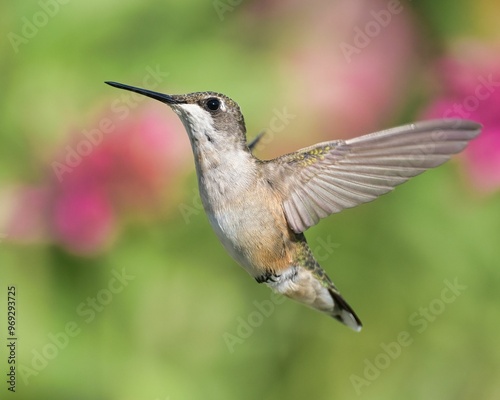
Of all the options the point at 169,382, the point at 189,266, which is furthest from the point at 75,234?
the point at 169,382

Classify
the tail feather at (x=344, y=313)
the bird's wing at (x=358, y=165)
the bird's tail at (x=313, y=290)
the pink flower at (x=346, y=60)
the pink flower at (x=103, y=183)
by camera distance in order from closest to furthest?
the bird's wing at (x=358, y=165)
the bird's tail at (x=313, y=290)
the tail feather at (x=344, y=313)
the pink flower at (x=103, y=183)
the pink flower at (x=346, y=60)

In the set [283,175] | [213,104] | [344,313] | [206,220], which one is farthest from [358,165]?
[206,220]

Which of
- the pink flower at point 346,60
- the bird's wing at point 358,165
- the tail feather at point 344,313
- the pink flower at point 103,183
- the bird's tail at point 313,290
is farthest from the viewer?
the pink flower at point 346,60

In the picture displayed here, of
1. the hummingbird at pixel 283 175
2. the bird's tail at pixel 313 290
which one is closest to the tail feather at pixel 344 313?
the bird's tail at pixel 313 290

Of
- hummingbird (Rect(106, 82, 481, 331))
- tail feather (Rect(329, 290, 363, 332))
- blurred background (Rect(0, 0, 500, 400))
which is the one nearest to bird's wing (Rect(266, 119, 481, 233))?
hummingbird (Rect(106, 82, 481, 331))

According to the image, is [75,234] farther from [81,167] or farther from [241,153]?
[241,153]

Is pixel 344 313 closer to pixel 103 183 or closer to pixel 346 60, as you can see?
pixel 103 183

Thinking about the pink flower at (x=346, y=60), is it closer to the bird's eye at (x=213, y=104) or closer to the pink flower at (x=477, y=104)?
the pink flower at (x=477, y=104)
